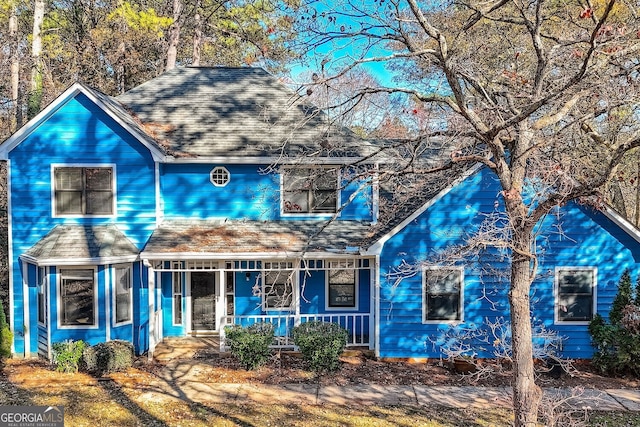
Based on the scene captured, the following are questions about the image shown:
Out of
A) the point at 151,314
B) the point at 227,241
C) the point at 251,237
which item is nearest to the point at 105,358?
the point at 151,314

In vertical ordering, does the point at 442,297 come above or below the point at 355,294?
above

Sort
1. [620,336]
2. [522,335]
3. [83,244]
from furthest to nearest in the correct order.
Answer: [83,244]
[620,336]
[522,335]

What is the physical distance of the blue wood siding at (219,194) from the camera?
42.7ft

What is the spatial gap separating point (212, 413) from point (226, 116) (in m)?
8.57

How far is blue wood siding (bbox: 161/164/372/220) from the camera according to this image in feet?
42.7

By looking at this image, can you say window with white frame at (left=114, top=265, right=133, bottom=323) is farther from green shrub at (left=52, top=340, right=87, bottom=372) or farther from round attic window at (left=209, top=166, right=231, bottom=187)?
round attic window at (left=209, top=166, right=231, bottom=187)

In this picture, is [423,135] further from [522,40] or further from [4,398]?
[522,40]

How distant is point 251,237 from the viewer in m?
12.5

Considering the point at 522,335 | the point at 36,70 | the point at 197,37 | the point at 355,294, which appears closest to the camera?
the point at 522,335

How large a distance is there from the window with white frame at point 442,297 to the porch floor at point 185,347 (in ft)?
18.3

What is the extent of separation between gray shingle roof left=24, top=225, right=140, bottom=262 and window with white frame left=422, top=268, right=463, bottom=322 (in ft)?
24.4

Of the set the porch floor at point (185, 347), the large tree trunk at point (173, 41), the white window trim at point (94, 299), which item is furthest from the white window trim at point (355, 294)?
the large tree trunk at point (173, 41)

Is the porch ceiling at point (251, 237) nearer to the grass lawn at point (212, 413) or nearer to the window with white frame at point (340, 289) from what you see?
the window with white frame at point (340, 289)

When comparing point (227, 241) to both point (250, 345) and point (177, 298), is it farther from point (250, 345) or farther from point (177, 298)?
point (250, 345)
